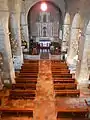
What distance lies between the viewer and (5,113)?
36.1ft

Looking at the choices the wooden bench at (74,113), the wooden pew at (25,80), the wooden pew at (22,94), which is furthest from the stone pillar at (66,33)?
the wooden bench at (74,113)

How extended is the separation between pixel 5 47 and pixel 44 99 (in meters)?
4.12

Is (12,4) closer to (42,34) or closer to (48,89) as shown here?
(48,89)

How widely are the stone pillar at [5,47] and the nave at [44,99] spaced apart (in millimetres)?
701

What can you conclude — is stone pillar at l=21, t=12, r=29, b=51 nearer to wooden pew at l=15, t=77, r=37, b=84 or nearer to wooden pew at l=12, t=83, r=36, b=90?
wooden pew at l=15, t=77, r=37, b=84

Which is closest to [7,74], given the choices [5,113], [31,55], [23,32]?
[5,113]

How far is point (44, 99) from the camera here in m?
13.2

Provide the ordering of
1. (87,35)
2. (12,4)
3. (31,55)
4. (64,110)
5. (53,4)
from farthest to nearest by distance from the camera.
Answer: (53,4)
(31,55)
(12,4)
(87,35)
(64,110)

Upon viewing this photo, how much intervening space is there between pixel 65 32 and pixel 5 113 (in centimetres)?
1394

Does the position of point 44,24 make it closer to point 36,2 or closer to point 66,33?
point 36,2

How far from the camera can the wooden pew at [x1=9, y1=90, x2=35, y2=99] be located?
13094 millimetres

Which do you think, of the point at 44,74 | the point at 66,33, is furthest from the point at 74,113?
the point at 66,33

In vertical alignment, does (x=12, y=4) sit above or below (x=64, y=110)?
above

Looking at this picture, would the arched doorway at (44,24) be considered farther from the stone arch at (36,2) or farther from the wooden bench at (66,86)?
the wooden bench at (66,86)
